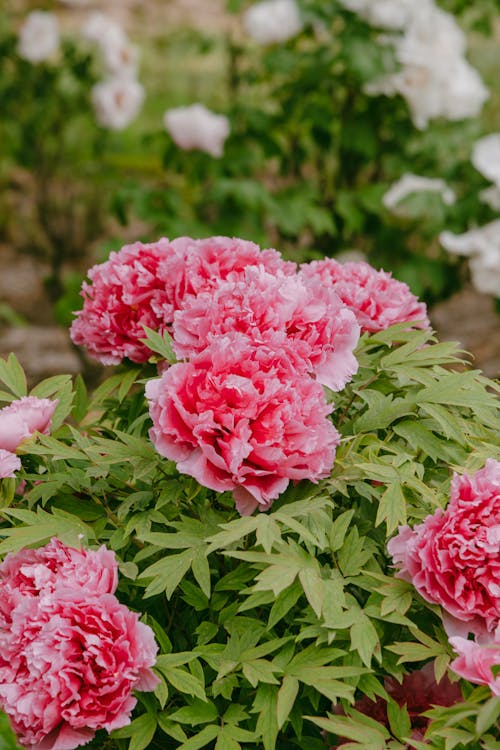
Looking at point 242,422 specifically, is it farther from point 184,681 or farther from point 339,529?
point 184,681

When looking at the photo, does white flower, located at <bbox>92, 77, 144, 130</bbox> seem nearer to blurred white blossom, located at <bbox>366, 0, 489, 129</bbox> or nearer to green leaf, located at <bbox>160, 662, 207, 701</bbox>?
blurred white blossom, located at <bbox>366, 0, 489, 129</bbox>

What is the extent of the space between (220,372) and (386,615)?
0.37 metres

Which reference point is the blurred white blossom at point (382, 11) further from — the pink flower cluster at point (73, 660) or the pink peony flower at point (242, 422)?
the pink flower cluster at point (73, 660)

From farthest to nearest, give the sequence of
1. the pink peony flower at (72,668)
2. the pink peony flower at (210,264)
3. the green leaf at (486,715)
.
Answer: the pink peony flower at (210,264), the pink peony flower at (72,668), the green leaf at (486,715)

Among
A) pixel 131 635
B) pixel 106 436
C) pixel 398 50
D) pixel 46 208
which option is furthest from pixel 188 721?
pixel 46 208

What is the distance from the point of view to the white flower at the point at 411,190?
3.69 meters

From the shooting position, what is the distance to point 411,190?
12.0 feet

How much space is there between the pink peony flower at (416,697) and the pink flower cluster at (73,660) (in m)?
0.38

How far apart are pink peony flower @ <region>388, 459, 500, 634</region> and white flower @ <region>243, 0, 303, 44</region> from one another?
304 cm

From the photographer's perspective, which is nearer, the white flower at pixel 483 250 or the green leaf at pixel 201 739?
the green leaf at pixel 201 739

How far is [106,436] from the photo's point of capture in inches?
64.1

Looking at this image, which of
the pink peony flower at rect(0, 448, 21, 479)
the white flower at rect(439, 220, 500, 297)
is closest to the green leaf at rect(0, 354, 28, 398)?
the pink peony flower at rect(0, 448, 21, 479)

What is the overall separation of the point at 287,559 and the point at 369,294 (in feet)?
1.75

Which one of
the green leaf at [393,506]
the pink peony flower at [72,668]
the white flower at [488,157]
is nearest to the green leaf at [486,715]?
the green leaf at [393,506]
